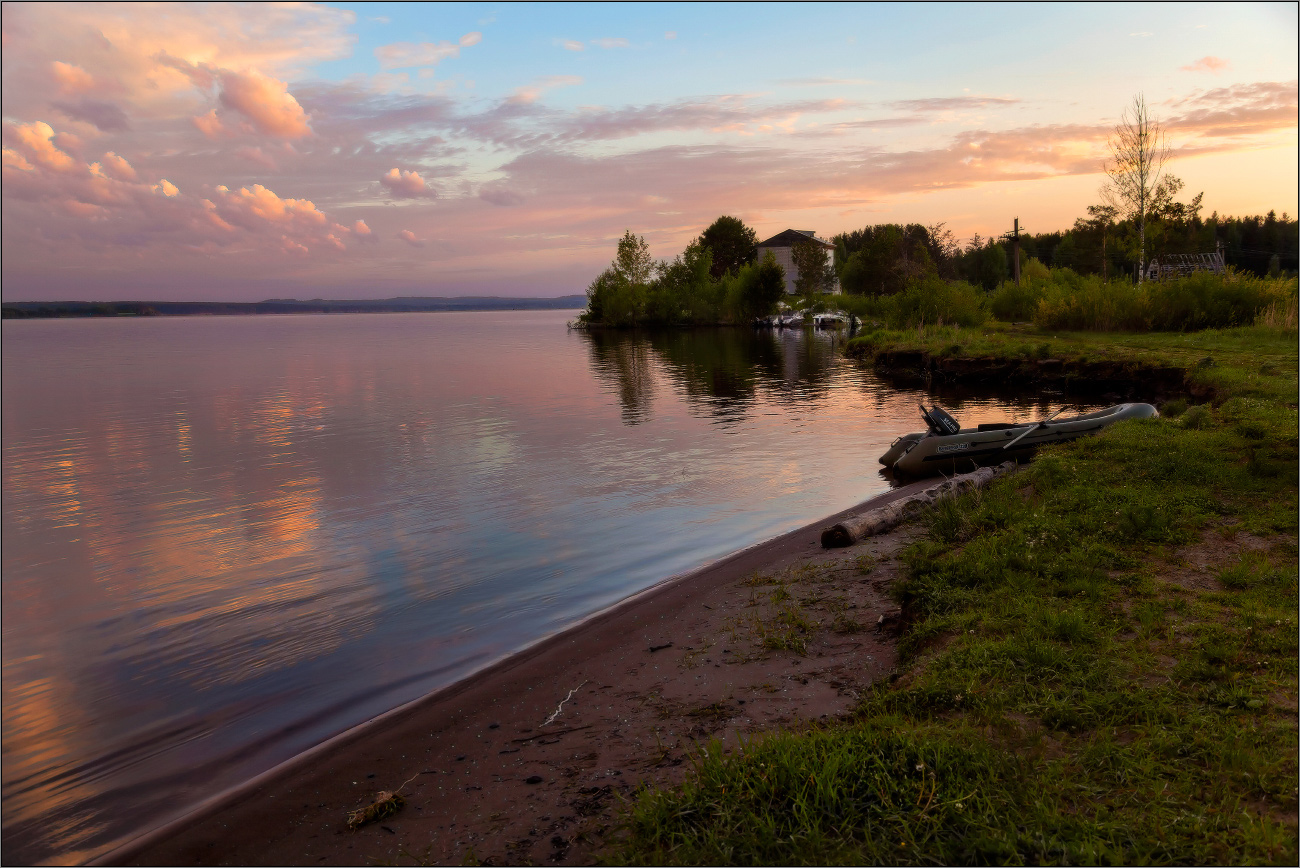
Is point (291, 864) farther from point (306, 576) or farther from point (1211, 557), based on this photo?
point (1211, 557)

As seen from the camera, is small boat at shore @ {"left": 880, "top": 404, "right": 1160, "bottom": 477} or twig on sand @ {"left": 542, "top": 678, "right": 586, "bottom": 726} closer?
twig on sand @ {"left": 542, "top": 678, "right": 586, "bottom": 726}

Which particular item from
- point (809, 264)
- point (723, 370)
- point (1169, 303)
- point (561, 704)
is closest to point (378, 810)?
point (561, 704)

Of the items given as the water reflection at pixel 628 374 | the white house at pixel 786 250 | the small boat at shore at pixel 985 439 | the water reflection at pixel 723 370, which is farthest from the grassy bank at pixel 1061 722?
the white house at pixel 786 250

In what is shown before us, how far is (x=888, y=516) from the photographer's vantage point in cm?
1124

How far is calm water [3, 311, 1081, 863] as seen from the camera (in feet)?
24.5

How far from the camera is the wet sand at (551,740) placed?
499cm

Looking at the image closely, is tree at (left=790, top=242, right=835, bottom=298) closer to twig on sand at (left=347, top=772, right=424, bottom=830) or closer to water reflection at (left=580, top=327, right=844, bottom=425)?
water reflection at (left=580, top=327, right=844, bottom=425)

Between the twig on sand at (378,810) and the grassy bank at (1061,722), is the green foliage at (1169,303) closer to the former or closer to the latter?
the grassy bank at (1061,722)

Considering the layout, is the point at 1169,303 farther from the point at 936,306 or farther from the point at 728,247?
the point at 728,247

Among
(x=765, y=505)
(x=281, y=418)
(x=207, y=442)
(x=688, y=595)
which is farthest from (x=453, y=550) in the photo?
(x=281, y=418)

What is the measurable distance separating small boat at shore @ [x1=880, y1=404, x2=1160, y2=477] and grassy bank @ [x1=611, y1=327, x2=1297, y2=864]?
5.61m

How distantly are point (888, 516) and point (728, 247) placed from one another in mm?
126563

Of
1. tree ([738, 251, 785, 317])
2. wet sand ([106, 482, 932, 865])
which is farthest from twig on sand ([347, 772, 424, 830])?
tree ([738, 251, 785, 317])

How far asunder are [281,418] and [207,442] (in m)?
5.17
